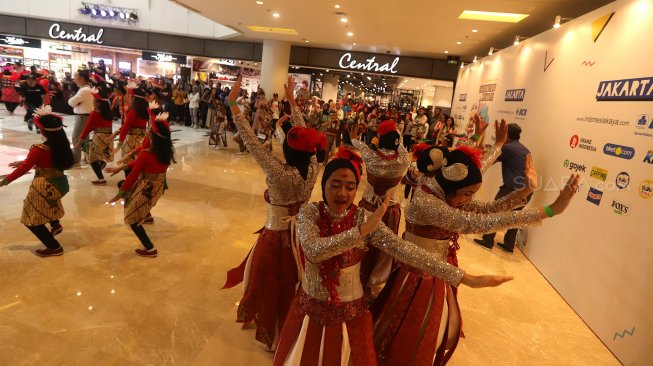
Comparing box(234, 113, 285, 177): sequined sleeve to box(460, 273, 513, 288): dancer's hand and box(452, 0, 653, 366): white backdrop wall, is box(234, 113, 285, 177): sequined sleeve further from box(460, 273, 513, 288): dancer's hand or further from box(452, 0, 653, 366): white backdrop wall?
box(452, 0, 653, 366): white backdrop wall

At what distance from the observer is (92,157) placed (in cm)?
554

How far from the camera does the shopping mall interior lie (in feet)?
5.75

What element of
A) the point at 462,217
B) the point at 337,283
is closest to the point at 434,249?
the point at 462,217

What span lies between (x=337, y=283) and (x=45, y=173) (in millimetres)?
3126

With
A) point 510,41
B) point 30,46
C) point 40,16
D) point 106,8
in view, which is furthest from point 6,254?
point 30,46

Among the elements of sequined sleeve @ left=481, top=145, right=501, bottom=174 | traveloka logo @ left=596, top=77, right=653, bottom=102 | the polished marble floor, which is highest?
traveloka logo @ left=596, top=77, right=653, bottom=102

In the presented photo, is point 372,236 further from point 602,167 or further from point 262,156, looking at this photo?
point 602,167

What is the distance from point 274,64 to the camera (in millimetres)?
13188

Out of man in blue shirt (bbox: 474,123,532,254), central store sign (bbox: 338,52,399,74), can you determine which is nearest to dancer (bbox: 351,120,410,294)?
man in blue shirt (bbox: 474,123,532,254)

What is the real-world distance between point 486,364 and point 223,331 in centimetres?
197

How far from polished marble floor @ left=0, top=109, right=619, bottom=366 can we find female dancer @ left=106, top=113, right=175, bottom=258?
0.49 metres

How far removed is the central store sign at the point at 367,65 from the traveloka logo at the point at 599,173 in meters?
10.1

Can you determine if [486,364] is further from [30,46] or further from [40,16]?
[30,46]

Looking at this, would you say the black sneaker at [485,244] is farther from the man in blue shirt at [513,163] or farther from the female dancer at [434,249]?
the female dancer at [434,249]
